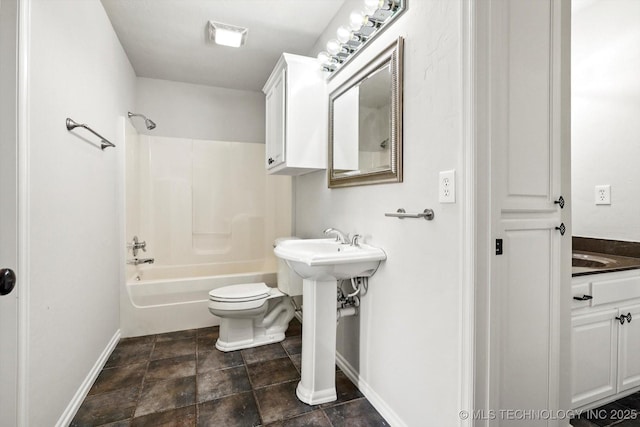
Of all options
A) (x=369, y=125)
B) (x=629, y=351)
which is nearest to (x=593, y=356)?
(x=629, y=351)

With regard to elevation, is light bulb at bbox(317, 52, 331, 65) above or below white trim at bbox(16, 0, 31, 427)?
above

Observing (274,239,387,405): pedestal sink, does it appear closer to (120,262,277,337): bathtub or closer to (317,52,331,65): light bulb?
(317,52,331,65): light bulb

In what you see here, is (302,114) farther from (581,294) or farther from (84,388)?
(84,388)

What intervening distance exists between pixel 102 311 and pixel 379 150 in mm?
2116

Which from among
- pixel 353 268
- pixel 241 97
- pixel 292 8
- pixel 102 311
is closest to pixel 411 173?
pixel 353 268

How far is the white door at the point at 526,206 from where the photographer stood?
44.6 inches

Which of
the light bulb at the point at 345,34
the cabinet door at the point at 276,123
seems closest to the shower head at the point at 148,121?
the cabinet door at the point at 276,123

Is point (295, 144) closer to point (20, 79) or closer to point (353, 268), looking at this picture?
point (353, 268)

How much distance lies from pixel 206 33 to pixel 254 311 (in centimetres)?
217

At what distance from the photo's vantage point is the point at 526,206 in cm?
124

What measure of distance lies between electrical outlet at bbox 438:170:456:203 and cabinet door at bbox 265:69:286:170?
1290mm

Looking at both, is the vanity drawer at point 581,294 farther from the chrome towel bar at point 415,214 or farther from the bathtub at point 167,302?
the bathtub at point 167,302

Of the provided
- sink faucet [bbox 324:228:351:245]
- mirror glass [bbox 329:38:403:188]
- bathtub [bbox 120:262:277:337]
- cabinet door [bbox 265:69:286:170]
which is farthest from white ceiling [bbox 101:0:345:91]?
bathtub [bbox 120:262:277:337]

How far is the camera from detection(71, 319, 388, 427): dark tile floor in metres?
1.56
